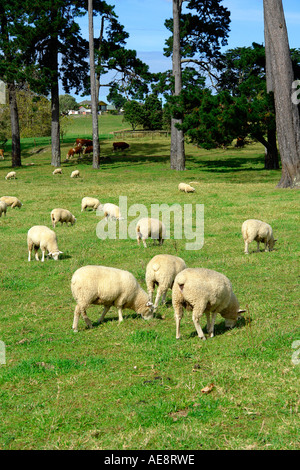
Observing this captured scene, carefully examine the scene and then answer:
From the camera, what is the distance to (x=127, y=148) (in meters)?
47.4

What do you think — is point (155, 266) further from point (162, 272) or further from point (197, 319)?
point (197, 319)

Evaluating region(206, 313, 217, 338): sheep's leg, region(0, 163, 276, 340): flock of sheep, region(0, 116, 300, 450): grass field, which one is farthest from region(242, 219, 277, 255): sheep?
region(206, 313, 217, 338): sheep's leg

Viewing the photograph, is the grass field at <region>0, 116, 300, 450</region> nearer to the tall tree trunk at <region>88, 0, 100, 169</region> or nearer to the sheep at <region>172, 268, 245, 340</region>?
the sheep at <region>172, 268, 245, 340</region>

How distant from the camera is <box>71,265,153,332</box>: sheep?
801cm

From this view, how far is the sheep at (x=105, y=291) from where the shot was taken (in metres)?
8.01

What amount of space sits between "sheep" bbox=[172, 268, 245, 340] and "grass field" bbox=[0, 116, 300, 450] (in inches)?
15.1

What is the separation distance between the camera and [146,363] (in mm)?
6637

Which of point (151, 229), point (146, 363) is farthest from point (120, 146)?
point (146, 363)

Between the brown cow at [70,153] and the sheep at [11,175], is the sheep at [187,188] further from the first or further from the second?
the brown cow at [70,153]

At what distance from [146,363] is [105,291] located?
1739 millimetres
